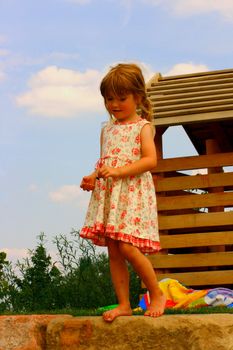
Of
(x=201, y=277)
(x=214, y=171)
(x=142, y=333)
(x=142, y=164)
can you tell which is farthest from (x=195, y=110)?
(x=142, y=333)

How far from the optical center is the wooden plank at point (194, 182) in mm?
8305

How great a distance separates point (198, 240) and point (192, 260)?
24 centimetres

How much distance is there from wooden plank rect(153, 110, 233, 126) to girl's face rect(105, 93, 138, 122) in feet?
12.0

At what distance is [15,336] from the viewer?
487cm

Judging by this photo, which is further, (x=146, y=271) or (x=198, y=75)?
(x=198, y=75)

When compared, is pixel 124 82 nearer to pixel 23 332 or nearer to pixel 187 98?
pixel 23 332

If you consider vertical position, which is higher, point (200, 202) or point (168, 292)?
point (200, 202)

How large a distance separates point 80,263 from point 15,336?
Answer: 4432 millimetres

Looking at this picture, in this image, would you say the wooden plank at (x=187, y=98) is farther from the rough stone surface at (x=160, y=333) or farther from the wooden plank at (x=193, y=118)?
the rough stone surface at (x=160, y=333)

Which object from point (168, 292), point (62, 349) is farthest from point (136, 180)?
point (168, 292)

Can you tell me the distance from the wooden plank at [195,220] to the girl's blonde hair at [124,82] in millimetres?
3871

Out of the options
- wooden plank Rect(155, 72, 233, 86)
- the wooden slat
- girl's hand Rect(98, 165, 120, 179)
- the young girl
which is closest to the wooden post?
the wooden slat

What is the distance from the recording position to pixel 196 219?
818cm

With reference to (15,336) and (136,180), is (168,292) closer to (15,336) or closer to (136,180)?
(15,336)
